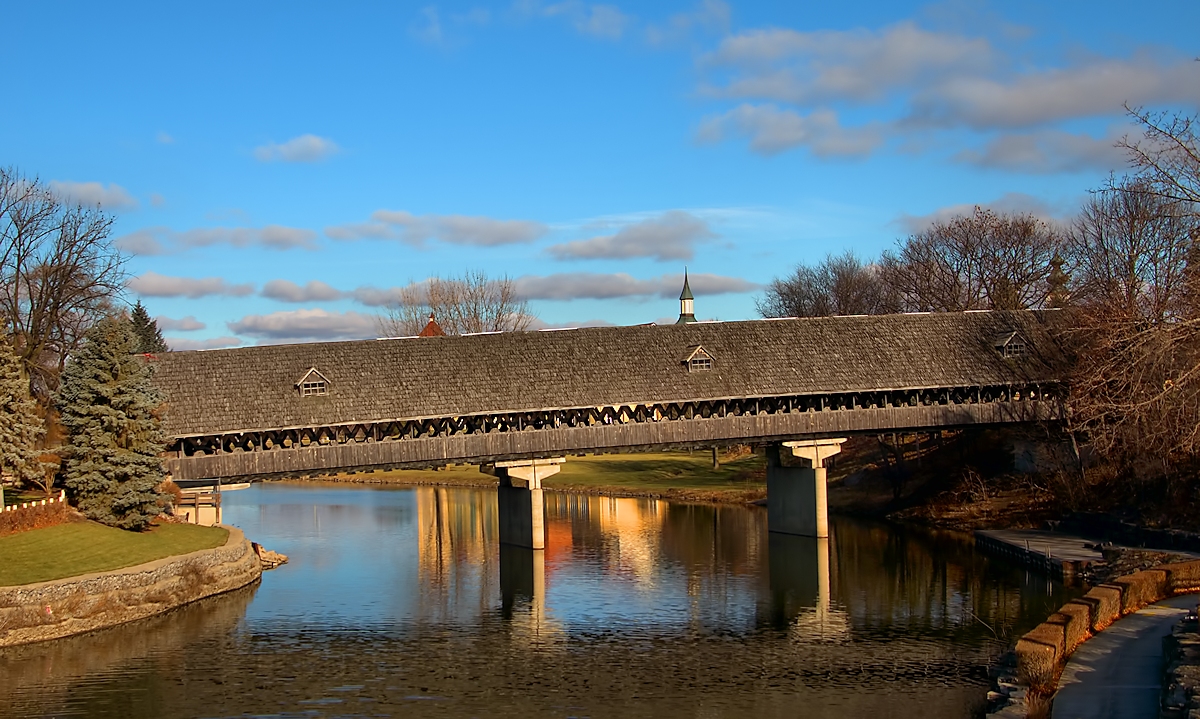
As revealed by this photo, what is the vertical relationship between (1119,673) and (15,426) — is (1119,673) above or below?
below

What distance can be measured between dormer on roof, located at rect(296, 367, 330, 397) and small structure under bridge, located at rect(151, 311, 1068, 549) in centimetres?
7

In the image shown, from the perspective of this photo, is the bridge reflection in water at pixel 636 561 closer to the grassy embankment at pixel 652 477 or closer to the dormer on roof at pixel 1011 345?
the grassy embankment at pixel 652 477

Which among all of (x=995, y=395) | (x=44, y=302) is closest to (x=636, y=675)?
(x=995, y=395)

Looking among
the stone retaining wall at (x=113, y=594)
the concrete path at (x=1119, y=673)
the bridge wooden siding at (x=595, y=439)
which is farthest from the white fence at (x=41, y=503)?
the concrete path at (x=1119, y=673)

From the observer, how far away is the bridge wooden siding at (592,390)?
122ft

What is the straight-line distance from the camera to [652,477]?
2463 inches

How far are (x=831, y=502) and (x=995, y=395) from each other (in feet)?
35.8

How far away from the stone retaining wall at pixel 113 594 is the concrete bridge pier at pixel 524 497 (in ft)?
30.6

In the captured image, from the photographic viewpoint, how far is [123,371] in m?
33.8

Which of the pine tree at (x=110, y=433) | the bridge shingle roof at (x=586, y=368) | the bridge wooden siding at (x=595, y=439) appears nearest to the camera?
the pine tree at (x=110, y=433)

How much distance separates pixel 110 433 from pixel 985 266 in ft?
155

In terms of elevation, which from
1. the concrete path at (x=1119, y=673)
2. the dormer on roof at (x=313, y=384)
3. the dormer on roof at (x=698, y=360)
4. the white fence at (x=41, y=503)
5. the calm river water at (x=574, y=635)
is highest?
the dormer on roof at (x=698, y=360)

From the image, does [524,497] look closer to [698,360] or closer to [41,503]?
[698,360]

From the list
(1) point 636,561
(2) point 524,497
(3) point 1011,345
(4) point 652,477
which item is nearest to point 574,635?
(1) point 636,561
